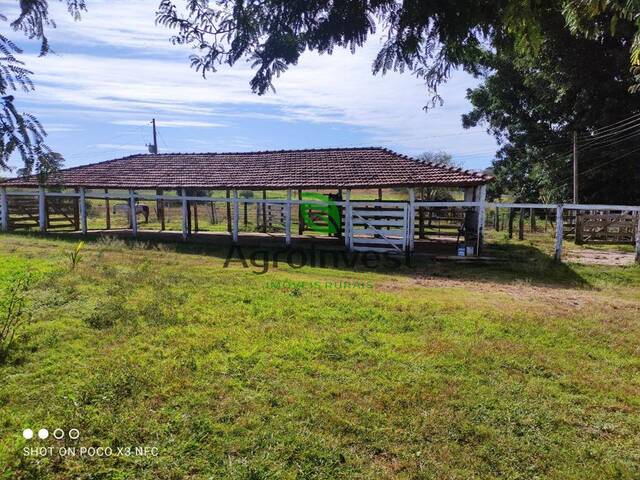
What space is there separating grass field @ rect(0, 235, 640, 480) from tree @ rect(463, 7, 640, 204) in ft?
52.2

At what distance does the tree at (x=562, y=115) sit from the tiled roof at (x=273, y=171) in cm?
846

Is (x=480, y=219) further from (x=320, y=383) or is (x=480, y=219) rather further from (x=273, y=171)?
(x=320, y=383)

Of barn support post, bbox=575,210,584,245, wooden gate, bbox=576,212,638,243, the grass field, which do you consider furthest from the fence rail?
the grass field

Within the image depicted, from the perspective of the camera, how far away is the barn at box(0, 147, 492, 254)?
46.3 feet

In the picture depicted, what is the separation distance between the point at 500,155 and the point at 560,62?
8.37 meters

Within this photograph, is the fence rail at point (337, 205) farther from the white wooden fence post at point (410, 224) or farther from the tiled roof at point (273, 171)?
the tiled roof at point (273, 171)

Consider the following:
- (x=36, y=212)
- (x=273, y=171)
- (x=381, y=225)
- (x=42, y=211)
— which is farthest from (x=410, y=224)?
(x=36, y=212)

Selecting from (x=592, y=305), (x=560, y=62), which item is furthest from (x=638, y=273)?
(x=560, y=62)

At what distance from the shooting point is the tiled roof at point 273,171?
47.7 feet

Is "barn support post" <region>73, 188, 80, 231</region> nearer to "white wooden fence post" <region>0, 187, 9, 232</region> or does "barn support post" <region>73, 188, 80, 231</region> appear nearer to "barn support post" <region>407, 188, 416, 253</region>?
"white wooden fence post" <region>0, 187, 9, 232</region>

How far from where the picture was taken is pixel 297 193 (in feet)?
64.2

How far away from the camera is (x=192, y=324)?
6.63 meters

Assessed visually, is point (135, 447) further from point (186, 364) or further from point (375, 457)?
point (375, 457)
